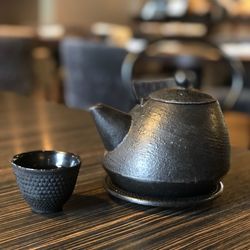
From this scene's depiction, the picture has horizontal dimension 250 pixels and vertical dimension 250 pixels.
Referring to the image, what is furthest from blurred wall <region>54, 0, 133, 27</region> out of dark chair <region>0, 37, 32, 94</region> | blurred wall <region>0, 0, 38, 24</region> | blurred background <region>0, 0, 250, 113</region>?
dark chair <region>0, 37, 32, 94</region>

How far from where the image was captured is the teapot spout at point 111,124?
26.0 inches

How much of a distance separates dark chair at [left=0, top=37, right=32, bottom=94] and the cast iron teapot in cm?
216

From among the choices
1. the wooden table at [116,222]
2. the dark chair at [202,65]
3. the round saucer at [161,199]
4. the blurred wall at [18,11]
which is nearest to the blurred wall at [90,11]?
the blurred wall at [18,11]

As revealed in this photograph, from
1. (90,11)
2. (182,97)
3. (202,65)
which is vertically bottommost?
(202,65)

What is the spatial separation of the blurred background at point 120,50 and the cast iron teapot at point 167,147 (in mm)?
72

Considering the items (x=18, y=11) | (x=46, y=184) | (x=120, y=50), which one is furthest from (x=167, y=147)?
(x=18, y=11)

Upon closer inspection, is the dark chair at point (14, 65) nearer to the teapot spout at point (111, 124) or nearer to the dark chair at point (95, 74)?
the dark chair at point (95, 74)

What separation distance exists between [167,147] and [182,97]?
69mm

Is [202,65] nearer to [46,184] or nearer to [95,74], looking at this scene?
[95,74]

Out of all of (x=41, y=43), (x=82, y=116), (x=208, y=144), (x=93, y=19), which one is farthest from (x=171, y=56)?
(x=93, y=19)

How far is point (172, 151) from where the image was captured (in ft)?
2.05

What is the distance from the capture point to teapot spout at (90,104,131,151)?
66 centimetres

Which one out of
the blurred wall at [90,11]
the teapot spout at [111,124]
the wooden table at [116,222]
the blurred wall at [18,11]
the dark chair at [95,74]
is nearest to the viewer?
the wooden table at [116,222]

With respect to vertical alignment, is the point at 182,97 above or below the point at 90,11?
above
